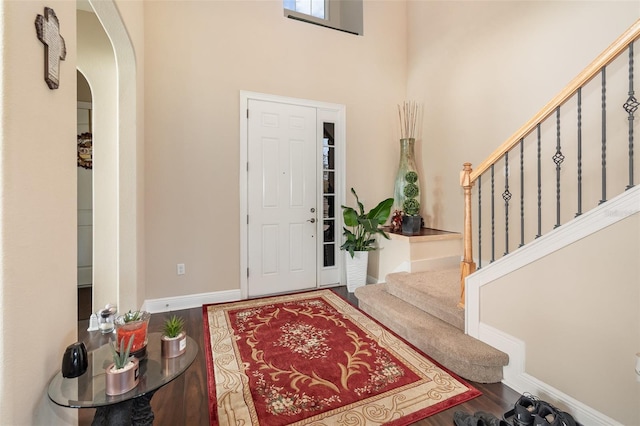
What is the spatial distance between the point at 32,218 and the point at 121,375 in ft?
2.02

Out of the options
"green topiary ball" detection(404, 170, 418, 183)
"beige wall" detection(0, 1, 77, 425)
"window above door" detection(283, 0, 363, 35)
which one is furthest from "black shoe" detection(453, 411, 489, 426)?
"window above door" detection(283, 0, 363, 35)

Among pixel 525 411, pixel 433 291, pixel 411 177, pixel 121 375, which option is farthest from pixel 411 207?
pixel 121 375

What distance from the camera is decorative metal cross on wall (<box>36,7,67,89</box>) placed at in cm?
100

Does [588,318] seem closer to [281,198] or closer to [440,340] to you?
[440,340]

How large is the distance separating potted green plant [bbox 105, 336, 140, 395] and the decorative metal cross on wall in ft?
3.40

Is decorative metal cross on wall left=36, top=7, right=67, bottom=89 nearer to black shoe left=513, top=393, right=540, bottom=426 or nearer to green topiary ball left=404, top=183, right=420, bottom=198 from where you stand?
black shoe left=513, top=393, right=540, bottom=426

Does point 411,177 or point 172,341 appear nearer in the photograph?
point 172,341

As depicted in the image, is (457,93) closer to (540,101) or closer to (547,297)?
(540,101)

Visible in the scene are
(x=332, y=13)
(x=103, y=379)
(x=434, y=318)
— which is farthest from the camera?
(x=332, y=13)

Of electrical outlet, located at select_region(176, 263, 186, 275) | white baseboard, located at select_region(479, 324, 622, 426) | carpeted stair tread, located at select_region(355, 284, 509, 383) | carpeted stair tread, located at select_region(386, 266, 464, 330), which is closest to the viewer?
white baseboard, located at select_region(479, 324, 622, 426)

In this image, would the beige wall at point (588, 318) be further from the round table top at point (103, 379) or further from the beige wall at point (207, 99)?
the beige wall at point (207, 99)

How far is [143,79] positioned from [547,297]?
3.83m

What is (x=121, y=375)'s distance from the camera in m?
1.03

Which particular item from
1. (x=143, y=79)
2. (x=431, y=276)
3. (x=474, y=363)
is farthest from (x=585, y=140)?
(x=143, y=79)
